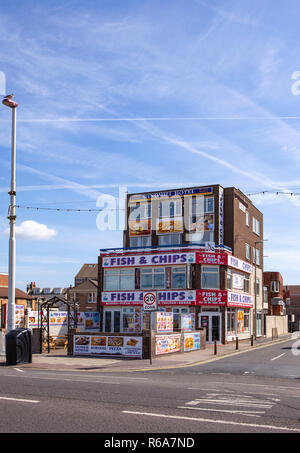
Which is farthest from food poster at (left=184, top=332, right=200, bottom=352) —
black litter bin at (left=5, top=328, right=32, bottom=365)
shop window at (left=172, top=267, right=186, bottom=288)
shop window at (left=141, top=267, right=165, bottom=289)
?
black litter bin at (left=5, top=328, right=32, bottom=365)

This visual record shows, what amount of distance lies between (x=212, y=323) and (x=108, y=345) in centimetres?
1465

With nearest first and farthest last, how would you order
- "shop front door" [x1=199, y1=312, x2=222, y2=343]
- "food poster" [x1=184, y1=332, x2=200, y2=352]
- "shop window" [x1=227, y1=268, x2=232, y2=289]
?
1. "food poster" [x1=184, y1=332, x2=200, y2=352]
2. "shop front door" [x1=199, y1=312, x2=222, y2=343]
3. "shop window" [x1=227, y1=268, x2=232, y2=289]

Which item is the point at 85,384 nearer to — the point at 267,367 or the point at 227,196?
the point at 267,367

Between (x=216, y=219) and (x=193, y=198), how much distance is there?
3178 mm

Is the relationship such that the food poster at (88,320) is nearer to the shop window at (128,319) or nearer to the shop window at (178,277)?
the shop window at (128,319)

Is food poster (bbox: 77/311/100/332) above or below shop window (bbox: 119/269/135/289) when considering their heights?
below

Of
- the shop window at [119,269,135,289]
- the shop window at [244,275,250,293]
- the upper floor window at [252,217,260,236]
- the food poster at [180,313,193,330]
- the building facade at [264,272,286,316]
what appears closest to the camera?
the food poster at [180,313,193,330]

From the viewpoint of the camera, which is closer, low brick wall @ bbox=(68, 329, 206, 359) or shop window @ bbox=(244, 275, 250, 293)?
low brick wall @ bbox=(68, 329, 206, 359)

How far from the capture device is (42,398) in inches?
462

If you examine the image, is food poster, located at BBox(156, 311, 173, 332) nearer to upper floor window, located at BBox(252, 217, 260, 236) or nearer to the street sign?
the street sign

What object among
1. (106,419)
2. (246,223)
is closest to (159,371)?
(106,419)

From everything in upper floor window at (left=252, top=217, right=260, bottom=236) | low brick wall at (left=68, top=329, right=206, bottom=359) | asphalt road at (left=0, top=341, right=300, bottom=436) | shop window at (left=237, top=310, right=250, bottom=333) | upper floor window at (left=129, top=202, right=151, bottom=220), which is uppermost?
upper floor window at (left=129, top=202, right=151, bottom=220)

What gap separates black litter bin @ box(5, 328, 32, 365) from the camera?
21.1 meters

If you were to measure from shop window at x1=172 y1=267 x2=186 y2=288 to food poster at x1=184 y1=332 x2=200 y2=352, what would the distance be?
8.08 metres
